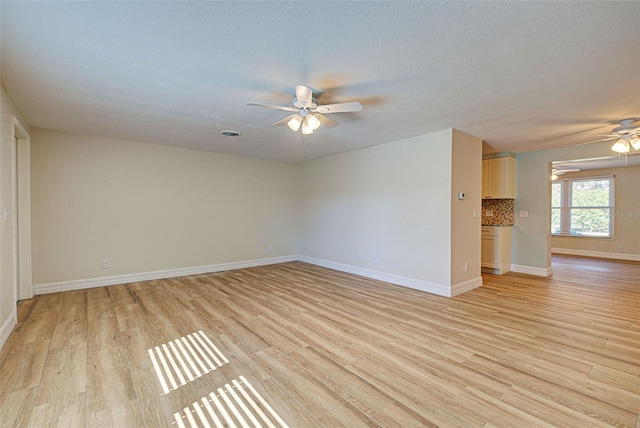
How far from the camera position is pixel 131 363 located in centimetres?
226

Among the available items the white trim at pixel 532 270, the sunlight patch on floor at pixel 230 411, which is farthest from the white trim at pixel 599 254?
the sunlight patch on floor at pixel 230 411

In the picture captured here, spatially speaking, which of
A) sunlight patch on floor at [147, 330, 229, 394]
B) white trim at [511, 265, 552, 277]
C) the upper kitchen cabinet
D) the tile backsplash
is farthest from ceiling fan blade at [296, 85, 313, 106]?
white trim at [511, 265, 552, 277]

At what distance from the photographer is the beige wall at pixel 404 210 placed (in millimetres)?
4059

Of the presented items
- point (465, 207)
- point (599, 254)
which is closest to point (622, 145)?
point (465, 207)

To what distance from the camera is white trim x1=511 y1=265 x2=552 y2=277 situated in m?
5.26

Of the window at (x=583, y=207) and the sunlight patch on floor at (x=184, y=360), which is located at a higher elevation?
the window at (x=583, y=207)

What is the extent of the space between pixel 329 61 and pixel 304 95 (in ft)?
1.33

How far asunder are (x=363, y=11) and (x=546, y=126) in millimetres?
3497

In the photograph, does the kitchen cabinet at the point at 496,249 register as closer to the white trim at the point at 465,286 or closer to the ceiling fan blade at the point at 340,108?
the white trim at the point at 465,286

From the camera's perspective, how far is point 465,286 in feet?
13.8

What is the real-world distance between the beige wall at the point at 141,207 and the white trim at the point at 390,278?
4.35 ft

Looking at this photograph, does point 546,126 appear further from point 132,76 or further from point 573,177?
point 573,177

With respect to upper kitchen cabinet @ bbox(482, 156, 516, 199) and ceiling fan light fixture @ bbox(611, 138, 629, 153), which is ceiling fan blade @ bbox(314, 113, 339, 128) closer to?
ceiling fan light fixture @ bbox(611, 138, 629, 153)

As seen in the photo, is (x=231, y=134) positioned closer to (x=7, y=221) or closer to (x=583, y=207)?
(x=7, y=221)
